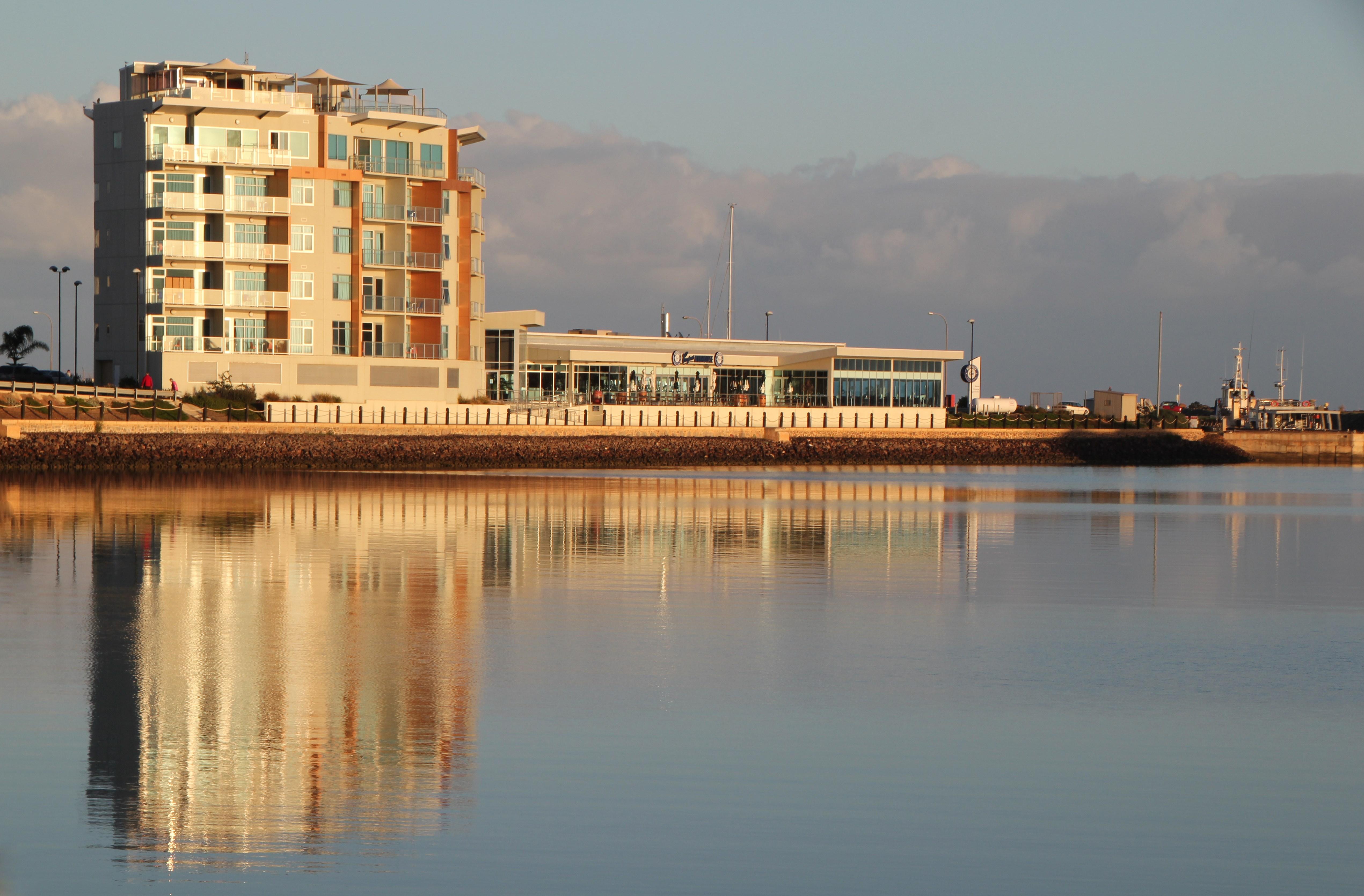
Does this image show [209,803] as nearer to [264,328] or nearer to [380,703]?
[380,703]

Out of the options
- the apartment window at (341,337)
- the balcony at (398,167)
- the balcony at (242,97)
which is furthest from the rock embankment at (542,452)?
the balcony at (242,97)

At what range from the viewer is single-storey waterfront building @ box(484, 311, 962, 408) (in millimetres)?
92250

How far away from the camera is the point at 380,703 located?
48.1 feet

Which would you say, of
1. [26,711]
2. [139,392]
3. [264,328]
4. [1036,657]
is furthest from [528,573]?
[264,328]

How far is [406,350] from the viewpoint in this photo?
8012 cm

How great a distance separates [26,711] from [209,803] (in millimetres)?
4067

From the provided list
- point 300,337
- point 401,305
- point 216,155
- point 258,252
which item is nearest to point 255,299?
point 258,252

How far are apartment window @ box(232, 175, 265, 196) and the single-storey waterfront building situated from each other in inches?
749

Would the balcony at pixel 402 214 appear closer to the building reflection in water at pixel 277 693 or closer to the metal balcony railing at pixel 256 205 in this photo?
the metal balcony railing at pixel 256 205

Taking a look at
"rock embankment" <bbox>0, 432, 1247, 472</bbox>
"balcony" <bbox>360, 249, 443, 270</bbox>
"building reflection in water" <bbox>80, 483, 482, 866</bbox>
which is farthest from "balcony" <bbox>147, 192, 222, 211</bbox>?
"building reflection in water" <bbox>80, 483, 482, 866</bbox>

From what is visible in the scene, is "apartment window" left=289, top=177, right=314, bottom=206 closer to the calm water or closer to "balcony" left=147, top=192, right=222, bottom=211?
"balcony" left=147, top=192, right=222, bottom=211

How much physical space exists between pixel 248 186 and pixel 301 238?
12.4 feet

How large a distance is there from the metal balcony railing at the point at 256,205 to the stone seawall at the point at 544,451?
1583 cm

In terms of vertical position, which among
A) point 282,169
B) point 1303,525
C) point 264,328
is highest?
point 282,169
